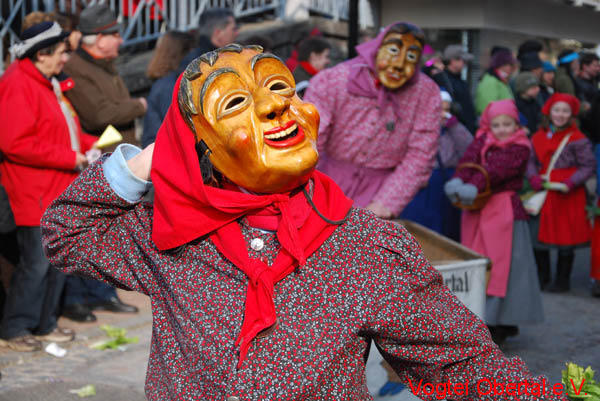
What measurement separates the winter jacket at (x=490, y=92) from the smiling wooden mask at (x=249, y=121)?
7327 millimetres

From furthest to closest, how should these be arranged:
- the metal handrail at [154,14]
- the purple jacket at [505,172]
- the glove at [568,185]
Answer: the metal handrail at [154,14]
the glove at [568,185]
the purple jacket at [505,172]

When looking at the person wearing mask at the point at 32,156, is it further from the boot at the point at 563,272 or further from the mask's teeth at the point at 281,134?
the boot at the point at 563,272

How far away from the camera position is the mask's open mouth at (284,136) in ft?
6.85

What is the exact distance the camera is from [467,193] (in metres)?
5.39

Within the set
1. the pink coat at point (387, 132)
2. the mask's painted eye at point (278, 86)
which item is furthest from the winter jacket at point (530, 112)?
the mask's painted eye at point (278, 86)

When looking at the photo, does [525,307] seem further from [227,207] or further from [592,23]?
[592,23]

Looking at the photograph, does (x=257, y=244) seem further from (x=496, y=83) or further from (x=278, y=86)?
(x=496, y=83)

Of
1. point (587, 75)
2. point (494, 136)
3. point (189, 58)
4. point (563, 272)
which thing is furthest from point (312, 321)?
point (587, 75)

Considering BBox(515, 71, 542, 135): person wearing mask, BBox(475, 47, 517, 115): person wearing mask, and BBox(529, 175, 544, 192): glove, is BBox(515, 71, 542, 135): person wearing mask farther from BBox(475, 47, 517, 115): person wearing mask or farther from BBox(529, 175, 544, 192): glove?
BBox(529, 175, 544, 192): glove

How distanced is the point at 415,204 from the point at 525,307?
1271mm

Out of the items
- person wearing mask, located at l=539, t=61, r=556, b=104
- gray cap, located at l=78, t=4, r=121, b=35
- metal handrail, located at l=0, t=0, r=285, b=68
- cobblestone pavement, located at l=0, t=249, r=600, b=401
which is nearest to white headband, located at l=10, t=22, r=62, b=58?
gray cap, located at l=78, t=4, r=121, b=35

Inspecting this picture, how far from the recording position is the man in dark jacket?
6012mm

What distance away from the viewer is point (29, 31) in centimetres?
518

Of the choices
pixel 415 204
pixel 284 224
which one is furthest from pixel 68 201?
pixel 415 204
